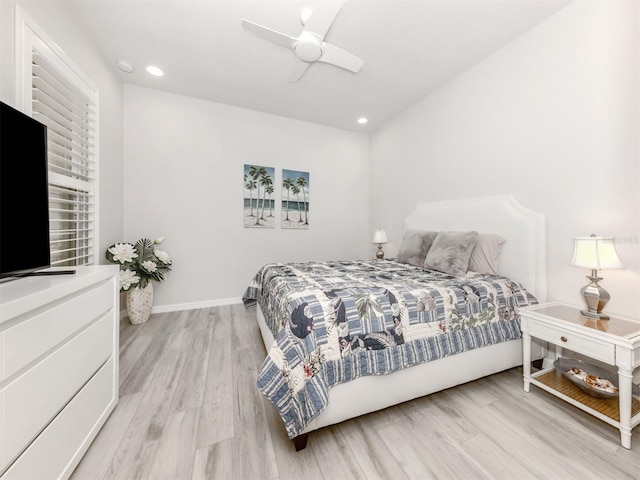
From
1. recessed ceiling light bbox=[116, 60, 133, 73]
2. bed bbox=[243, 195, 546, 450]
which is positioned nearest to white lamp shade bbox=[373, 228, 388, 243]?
bed bbox=[243, 195, 546, 450]

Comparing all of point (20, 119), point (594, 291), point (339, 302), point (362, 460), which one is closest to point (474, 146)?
point (594, 291)

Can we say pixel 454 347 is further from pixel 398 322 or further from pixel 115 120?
pixel 115 120

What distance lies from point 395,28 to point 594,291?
7.98 ft

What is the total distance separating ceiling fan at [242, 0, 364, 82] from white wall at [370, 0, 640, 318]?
1.39m

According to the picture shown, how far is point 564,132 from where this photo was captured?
6.36 ft

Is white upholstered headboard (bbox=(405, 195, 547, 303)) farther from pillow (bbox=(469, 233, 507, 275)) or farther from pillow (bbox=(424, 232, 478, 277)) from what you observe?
pillow (bbox=(424, 232, 478, 277))

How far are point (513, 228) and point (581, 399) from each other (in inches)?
51.2

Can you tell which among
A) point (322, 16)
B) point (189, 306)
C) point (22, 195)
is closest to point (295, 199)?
point (189, 306)

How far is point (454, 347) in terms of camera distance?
5.34 ft

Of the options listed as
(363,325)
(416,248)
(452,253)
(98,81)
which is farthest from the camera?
(416,248)

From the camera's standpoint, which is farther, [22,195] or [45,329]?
[22,195]

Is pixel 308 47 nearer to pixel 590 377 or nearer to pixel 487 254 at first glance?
pixel 487 254

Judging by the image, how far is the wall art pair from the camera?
3639 millimetres

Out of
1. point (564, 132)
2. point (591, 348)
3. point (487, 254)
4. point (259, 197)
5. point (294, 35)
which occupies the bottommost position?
point (591, 348)
